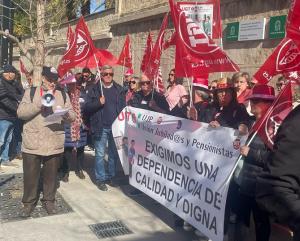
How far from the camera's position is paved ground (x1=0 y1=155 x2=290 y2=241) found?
465 cm

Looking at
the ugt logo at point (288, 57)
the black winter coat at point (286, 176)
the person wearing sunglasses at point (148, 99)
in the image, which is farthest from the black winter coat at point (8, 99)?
the black winter coat at point (286, 176)

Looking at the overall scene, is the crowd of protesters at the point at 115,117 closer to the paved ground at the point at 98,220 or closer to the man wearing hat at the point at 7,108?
the man wearing hat at the point at 7,108

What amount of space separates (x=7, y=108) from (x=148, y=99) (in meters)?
2.96

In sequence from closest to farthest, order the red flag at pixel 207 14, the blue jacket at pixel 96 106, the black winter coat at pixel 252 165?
1. the black winter coat at pixel 252 165
2. the red flag at pixel 207 14
3. the blue jacket at pixel 96 106

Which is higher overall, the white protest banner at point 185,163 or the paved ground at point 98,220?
the white protest banner at point 185,163

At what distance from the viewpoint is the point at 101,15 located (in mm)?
16719

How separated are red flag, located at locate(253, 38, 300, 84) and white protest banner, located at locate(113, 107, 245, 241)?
63 centimetres

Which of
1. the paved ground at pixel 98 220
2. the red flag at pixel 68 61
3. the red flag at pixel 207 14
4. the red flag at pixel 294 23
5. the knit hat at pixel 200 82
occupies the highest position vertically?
the red flag at pixel 207 14

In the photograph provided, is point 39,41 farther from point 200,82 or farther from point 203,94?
point 203,94

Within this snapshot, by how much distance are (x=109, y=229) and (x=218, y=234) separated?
1.52m

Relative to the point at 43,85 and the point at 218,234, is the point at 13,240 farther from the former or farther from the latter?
the point at 218,234

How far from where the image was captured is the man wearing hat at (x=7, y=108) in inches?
307

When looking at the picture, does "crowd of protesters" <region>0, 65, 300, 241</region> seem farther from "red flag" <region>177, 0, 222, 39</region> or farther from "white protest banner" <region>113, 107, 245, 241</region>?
"red flag" <region>177, 0, 222, 39</region>

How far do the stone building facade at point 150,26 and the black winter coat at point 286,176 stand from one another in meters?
6.07
